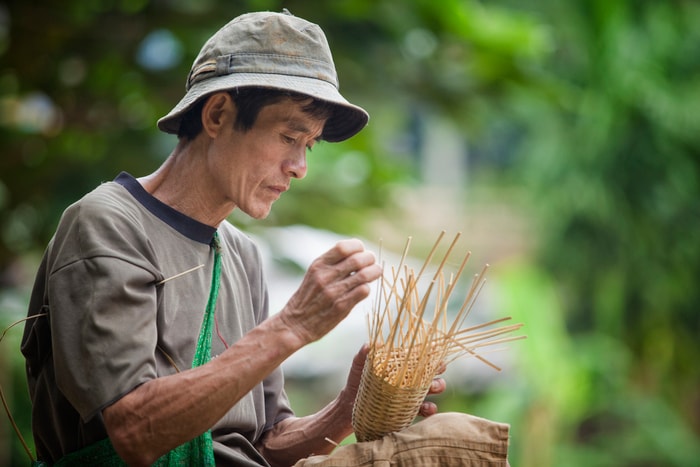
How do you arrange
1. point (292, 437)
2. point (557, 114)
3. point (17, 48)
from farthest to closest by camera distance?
point (557, 114)
point (17, 48)
point (292, 437)

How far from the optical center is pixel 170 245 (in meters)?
1.64

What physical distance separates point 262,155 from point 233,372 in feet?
1.36

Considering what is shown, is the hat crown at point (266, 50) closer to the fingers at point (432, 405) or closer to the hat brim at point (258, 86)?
the hat brim at point (258, 86)

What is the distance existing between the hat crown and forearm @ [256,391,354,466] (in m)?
0.65

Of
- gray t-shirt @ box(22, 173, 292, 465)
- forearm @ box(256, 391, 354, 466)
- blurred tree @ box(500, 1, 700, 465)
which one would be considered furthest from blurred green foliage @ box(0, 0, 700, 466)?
gray t-shirt @ box(22, 173, 292, 465)

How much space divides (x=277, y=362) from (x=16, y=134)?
3.51 m

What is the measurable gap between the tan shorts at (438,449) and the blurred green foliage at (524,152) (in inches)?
80.2

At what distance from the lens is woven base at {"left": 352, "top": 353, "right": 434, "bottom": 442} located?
158 cm

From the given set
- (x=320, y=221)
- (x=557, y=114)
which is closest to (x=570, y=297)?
(x=557, y=114)

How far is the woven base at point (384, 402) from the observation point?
1577 mm

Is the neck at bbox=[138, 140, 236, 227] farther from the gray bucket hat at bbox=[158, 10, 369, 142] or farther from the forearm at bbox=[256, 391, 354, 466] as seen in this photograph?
the forearm at bbox=[256, 391, 354, 466]

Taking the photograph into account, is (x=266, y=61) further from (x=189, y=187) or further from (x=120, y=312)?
(x=120, y=312)

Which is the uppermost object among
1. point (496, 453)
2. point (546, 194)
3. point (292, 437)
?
point (546, 194)

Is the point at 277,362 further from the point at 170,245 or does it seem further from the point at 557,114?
the point at 557,114
